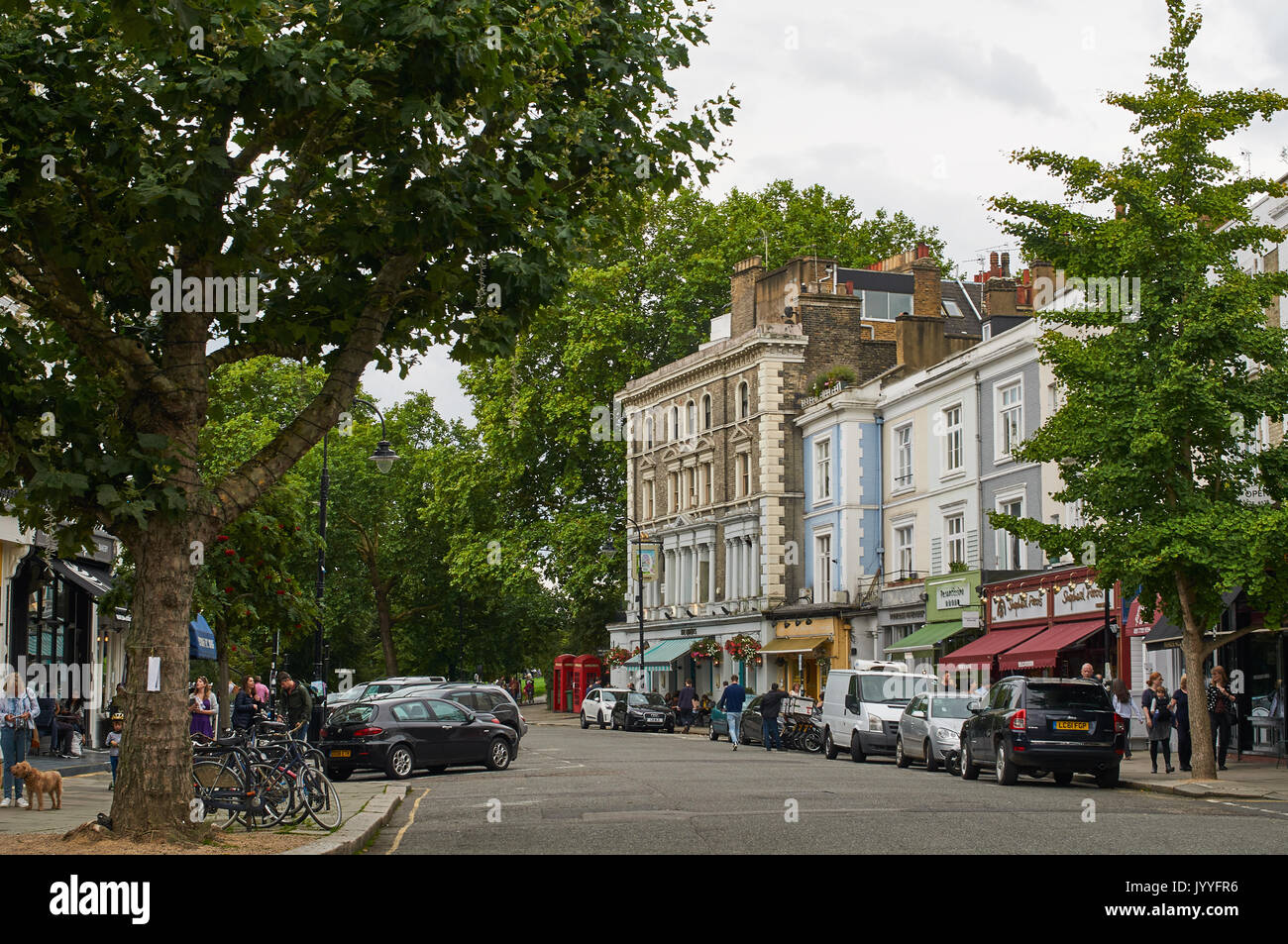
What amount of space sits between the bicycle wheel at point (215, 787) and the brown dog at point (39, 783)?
10.9 feet

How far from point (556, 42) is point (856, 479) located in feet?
139

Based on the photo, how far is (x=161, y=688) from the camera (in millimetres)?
14688

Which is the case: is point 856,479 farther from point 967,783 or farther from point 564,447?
point 967,783

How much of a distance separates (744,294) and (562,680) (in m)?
26.1

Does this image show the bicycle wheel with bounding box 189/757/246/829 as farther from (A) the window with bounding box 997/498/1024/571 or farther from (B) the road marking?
(A) the window with bounding box 997/498/1024/571

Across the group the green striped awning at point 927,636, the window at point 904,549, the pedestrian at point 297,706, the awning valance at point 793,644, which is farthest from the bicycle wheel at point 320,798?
the awning valance at point 793,644

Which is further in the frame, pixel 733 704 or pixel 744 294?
pixel 744 294

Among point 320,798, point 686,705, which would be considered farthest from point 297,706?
point 686,705

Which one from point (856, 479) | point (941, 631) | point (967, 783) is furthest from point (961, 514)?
point (967, 783)

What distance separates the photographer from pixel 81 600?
124ft

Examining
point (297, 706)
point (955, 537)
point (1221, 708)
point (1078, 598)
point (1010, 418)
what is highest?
point (1010, 418)

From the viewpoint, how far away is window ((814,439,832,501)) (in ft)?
192

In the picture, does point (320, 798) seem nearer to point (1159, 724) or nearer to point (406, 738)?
point (406, 738)

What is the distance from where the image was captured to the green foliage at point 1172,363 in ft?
84.1
